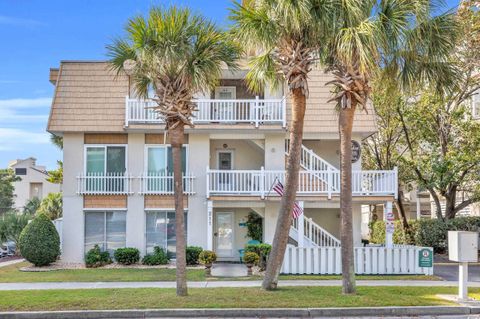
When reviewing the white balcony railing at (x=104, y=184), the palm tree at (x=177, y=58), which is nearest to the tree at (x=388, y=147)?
the white balcony railing at (x=104, y=184)

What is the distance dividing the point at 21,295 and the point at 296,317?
711 centimetres

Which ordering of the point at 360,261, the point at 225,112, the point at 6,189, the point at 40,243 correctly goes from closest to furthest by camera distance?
the point at 360,261, the point at 40,243, the point at 225,112, the point at 6,189

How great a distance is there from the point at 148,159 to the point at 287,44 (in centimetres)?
1122

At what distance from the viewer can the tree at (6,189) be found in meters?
53.6

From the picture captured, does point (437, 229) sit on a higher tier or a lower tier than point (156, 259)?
higher

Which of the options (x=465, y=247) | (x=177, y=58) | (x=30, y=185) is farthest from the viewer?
(x=30, y=185)

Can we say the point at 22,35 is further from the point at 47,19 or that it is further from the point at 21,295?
the point at 21,295

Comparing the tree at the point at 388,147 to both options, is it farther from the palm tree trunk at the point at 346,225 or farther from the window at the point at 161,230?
the palm tree trunk at the point at 346,225

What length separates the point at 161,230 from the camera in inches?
883

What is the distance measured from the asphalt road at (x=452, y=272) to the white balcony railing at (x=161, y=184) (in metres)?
10.3

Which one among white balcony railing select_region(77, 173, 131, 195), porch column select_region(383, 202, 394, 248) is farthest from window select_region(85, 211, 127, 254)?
porch column select_region(383, 202, 394, 248)

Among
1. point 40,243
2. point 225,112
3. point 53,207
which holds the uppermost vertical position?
point 225,112

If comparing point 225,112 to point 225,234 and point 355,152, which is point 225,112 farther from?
point 355,152

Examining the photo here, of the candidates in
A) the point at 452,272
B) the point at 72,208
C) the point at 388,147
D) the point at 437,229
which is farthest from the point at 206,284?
the point at 388,147
